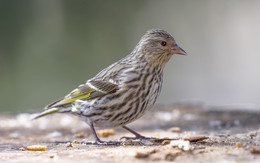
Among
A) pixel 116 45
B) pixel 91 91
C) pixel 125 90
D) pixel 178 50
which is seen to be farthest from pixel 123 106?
pixel 116 45

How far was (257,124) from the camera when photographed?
604 cm

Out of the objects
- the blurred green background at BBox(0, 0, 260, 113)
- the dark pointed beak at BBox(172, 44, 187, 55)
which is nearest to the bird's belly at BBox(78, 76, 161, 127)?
the dark pointed beak at BBox(172, 44, 187, 55)

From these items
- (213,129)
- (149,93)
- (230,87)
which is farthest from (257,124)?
(230,87)

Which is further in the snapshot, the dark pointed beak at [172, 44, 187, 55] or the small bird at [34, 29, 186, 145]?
the dark pointed beak at [172, 44, 187, 55]

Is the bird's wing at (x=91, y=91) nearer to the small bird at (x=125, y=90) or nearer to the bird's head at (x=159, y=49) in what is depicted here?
the small bird at (x=125, y=90)

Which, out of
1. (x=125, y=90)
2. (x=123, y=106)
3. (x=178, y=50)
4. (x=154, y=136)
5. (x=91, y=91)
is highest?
(x=178, y=50)

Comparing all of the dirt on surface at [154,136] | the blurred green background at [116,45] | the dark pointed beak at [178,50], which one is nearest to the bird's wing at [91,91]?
the dirt on surface at [154,136]

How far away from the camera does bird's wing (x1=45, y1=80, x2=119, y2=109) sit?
480 cm

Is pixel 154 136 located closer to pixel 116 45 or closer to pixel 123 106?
pixel 123 106

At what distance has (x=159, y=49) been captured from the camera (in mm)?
5012

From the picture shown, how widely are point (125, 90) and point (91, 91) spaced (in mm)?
504

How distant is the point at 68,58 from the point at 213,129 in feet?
31.1

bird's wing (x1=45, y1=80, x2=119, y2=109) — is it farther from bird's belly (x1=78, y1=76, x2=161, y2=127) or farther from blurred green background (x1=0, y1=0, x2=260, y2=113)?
blurred green background (x1=0, y1=0, x2=260, y2=113)

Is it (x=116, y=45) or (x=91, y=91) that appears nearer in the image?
(x=91, y=91)
